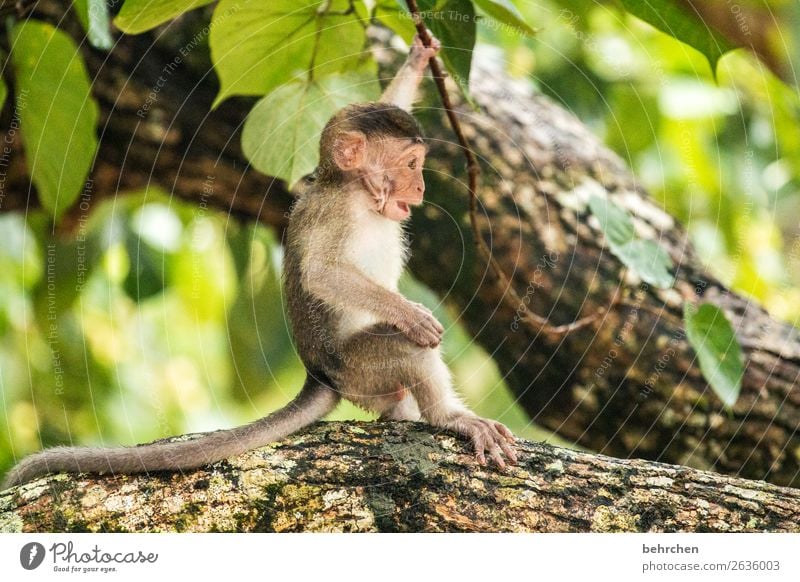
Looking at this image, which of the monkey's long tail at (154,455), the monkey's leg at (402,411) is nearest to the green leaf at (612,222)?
the monkey's leg at (402,411)

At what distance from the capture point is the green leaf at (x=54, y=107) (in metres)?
2.60

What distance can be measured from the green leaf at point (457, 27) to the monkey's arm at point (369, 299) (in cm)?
64

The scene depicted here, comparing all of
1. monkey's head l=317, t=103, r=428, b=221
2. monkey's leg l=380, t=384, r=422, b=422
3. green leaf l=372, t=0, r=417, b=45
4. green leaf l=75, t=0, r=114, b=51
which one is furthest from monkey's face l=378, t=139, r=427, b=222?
green leaf l=75, t=0, r=114, b=51

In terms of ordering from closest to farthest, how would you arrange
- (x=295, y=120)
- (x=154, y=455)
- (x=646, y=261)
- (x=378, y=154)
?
(x=154, y=455)
(x=378, y=154)
(x=295, y=120)
(x=646, y=261)

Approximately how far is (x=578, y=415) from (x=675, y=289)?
633 millimetres

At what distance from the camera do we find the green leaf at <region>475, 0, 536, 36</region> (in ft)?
7.89

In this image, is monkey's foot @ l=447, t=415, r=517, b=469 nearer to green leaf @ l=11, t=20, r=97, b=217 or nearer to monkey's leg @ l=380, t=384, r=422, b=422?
monkey's leg @ l=380, t=384, r=422, b=422

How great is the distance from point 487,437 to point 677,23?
134cm

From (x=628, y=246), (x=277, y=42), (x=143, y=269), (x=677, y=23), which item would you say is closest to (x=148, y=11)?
(x=277, y=42)

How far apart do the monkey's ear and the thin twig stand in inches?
11.4

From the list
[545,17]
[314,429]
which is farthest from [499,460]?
[545,17]

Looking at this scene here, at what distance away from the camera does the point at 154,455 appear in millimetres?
2279

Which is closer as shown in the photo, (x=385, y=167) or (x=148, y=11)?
(x=148, y=11)

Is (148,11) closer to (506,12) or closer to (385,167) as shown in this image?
(385,167)
